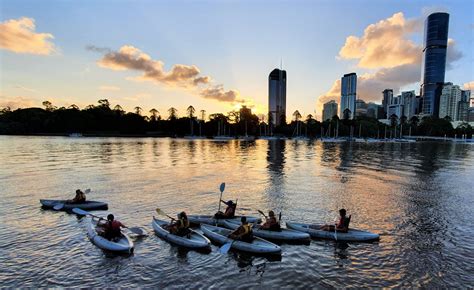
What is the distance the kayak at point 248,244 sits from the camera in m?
17.5

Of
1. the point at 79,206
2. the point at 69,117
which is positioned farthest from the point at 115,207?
the point at 69,117

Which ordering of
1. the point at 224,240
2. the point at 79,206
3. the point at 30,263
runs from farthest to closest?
the point at 79,206 < the point at 224,240 < the point at 30,263

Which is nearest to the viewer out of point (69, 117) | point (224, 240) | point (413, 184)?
point (224, 240)

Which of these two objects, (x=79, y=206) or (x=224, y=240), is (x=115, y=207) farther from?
(x=224, y=240)

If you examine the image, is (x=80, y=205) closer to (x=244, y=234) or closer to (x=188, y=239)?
(x=188, y=239)

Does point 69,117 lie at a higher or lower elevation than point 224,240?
higher

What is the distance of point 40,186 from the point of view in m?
35.5

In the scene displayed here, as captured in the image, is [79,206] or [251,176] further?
[251,176]

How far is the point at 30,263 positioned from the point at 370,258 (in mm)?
18719

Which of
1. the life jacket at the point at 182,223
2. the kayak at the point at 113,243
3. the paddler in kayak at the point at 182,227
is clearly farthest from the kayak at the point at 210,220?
the kayak at the point at 113,243

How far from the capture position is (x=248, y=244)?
18.0 metres

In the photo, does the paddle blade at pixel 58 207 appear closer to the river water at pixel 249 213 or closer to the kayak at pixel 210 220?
the river water at pixel 249 213

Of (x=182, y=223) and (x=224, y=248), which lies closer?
(x=224, y=248)

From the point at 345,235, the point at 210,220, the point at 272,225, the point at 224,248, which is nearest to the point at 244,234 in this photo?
the point at 224,248
